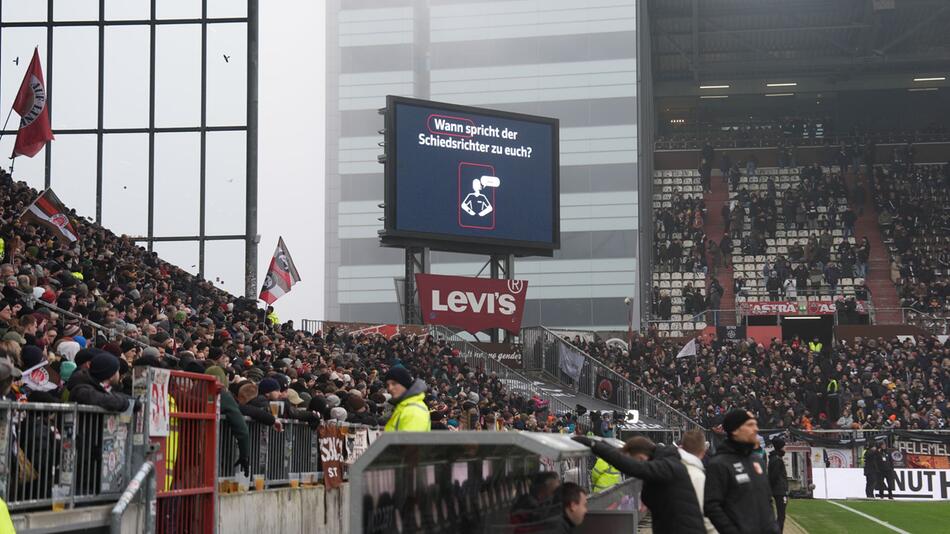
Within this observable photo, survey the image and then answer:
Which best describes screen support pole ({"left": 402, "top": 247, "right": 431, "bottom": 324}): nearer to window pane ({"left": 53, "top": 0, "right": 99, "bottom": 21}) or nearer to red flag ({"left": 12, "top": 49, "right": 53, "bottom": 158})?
window pane ({"left": 53, "top": 0, "right": 99, "bottom": 21})

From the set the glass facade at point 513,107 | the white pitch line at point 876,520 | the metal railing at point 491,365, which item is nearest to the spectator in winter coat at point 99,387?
the white pitch line at point 876,520

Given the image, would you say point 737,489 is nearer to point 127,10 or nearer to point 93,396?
point 93,396

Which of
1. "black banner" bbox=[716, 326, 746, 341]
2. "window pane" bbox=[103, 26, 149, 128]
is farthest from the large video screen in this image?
"black banner" bbox=[716, 326, 746, 341]

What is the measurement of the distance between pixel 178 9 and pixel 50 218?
16935 mm

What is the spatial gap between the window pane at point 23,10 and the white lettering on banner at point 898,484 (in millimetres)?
25447

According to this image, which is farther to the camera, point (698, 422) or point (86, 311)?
point (698, 422)

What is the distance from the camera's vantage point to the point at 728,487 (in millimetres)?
8422

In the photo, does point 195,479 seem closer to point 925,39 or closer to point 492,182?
point 492,182

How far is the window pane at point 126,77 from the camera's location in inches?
1555

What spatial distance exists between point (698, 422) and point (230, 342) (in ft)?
65.1

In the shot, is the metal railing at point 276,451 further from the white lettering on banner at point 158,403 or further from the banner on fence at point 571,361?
the banner on fence at point 571,361

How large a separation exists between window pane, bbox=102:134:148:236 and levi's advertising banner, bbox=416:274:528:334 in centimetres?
851

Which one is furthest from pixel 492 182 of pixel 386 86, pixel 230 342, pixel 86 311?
pixel 386 86

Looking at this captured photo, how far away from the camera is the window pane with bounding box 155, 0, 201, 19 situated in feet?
132
